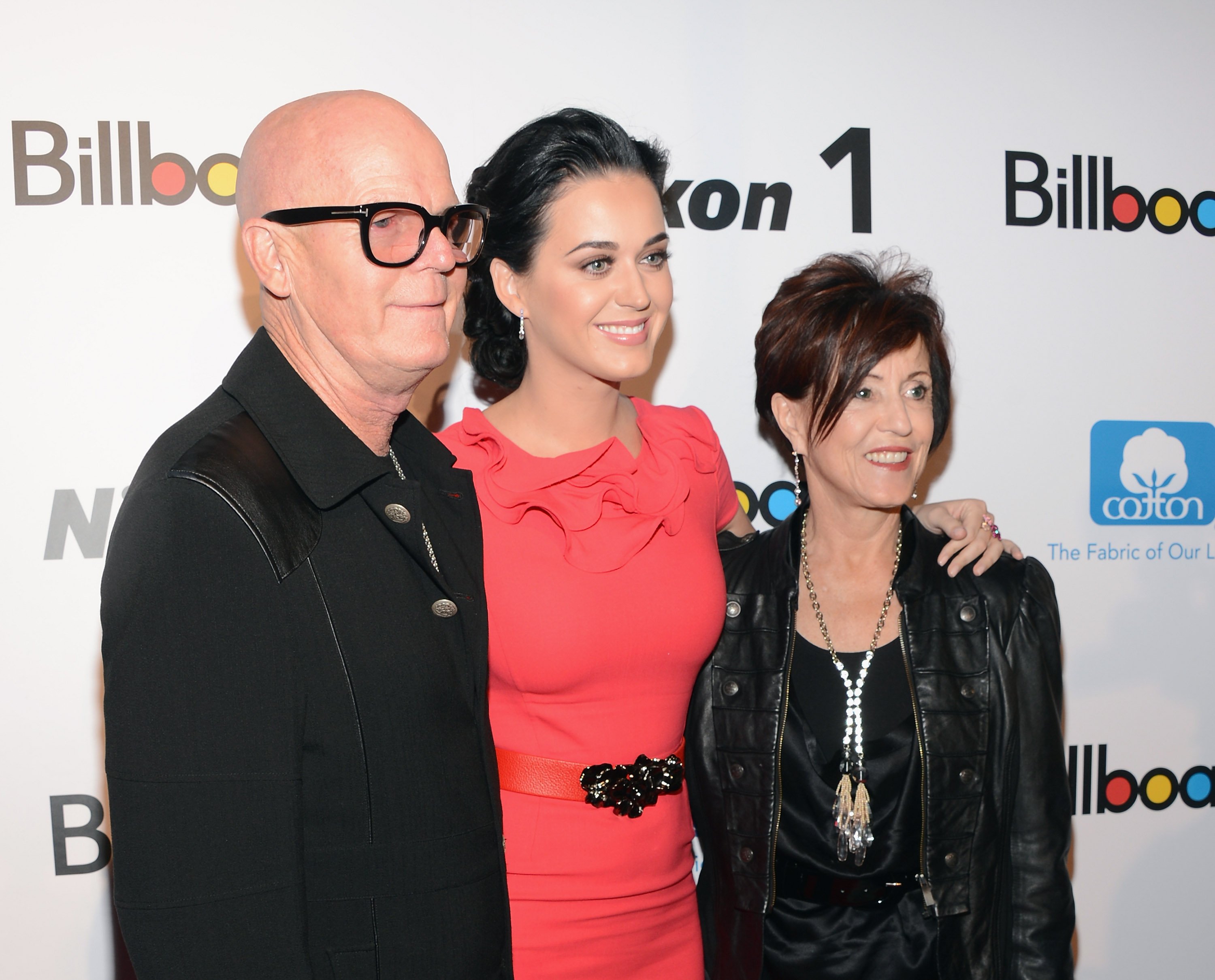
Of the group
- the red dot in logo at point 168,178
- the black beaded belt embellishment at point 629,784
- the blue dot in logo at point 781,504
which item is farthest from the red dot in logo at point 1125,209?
the red dot in logo at point 168,178

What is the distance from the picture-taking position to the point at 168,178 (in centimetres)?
234

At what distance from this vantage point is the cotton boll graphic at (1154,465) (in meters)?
2.85

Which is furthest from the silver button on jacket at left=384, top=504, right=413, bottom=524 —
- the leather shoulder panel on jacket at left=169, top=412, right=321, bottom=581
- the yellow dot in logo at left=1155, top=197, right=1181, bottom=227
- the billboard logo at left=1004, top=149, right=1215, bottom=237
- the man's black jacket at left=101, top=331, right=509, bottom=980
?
the yellow dot in logo at left=1155, top=197, right=1181, bottom=227

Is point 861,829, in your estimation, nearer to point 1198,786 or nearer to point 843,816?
point 843,816

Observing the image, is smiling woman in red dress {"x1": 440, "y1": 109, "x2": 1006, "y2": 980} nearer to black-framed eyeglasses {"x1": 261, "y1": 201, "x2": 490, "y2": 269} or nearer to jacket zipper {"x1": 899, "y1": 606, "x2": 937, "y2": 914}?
jacket zipper {"x1": 899, "y1": 606, "x2": 937, "y2": 914}

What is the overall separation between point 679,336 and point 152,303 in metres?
1.33

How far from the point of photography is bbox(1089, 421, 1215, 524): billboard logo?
2828 mm

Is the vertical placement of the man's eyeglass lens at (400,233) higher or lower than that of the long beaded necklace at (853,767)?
higher

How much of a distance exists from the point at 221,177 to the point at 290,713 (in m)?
1.69

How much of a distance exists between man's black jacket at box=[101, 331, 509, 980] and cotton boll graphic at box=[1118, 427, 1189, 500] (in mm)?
2210

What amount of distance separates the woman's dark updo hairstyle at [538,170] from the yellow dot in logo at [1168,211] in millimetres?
1681

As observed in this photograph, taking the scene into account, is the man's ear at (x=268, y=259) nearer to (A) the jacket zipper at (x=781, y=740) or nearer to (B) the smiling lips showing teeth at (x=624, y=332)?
(B) the smiling lips showing teeth at (x=624, y=332)

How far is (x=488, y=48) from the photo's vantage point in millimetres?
2438

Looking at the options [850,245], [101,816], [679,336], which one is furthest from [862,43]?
[101,816]
